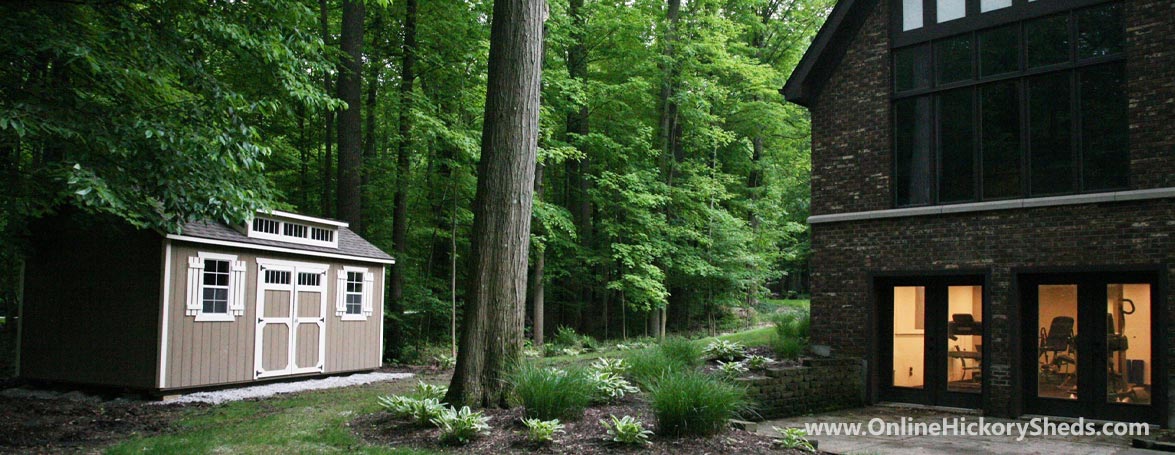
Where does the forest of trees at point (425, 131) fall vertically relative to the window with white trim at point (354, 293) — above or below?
above

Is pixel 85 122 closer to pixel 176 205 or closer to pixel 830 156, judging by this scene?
pixel 176 205

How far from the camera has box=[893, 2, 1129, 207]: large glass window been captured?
38.3 feet

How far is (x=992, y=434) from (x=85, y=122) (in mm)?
11775

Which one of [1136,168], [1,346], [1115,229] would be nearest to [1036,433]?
[1115,229]

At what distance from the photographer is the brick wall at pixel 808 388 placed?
38.6 ft

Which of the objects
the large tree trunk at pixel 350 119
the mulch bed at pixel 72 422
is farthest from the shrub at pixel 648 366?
the large tree trunk at pixel 350 119

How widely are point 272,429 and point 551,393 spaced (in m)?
3.31

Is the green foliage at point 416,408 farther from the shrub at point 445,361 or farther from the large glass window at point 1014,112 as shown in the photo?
the large glass window at point 1014,112

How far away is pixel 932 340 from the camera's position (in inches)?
524

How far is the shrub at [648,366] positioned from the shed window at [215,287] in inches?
258

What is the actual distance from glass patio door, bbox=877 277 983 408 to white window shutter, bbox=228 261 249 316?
10.7m

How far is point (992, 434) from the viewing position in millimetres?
10625

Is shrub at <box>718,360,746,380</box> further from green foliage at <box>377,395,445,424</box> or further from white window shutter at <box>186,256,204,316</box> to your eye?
white window shutter at <box>186,256,204,316</box>

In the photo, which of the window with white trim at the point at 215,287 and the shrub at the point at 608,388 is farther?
the window with white trim at the point at 215,287
